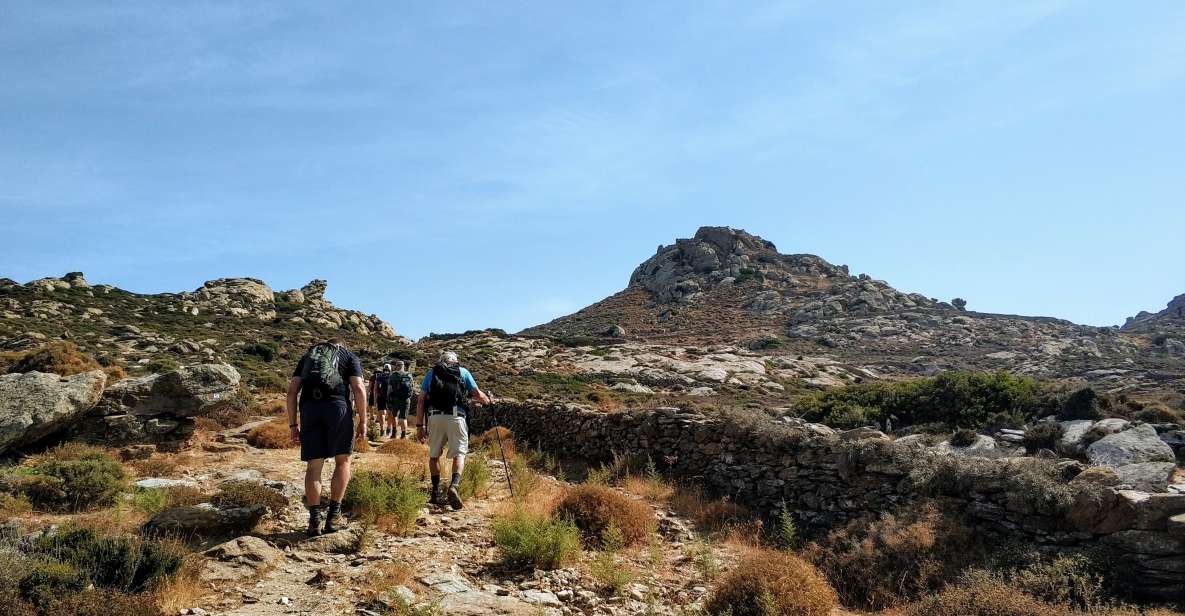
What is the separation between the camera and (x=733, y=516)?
883 cm

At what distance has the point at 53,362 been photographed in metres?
10.3

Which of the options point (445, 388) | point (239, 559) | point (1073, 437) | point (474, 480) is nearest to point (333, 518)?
point (239, 559)

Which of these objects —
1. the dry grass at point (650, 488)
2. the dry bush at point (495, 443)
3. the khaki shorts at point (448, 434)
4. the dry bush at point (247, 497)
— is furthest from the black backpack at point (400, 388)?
the dry bush at point (247, 497)

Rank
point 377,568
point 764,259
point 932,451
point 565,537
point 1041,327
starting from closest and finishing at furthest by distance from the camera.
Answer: point 377,568
point 565,537
point 932,451
point 1041,327
point 764,259

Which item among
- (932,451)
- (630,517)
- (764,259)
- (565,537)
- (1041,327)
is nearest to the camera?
(565,537)

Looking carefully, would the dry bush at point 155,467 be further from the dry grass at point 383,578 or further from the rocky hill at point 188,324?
the rocky hill at point 188,324

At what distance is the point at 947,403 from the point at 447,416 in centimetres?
1997

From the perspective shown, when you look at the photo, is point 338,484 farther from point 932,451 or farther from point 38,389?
point 932,451

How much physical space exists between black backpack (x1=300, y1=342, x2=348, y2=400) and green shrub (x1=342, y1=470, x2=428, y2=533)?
119 centimetres

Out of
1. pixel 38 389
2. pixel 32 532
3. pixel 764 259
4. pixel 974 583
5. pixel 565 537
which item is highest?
pixel 764 259

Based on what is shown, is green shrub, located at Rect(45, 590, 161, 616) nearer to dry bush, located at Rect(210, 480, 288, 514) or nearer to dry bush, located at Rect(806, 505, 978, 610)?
dry bush, located at Rect(210, 480, 288, 514)

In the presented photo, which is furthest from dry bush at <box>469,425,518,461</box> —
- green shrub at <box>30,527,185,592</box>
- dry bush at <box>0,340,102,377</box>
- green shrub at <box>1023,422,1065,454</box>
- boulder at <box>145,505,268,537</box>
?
green shrub at <box>1023,422,1065,454</box>

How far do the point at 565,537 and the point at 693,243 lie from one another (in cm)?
9932

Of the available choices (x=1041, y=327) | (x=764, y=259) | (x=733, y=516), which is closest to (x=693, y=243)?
(x=764, y=259)
